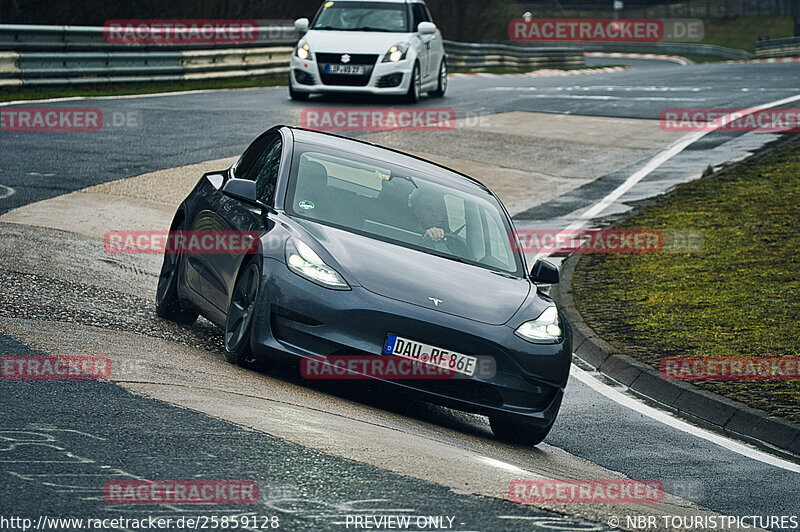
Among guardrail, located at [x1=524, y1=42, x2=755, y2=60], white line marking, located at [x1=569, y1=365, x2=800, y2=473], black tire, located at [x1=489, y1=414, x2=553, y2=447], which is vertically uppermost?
black tire, located at [x1=489, y1=414, x2=553, y2=447]

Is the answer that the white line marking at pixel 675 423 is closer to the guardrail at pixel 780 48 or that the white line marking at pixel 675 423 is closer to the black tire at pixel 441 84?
the black tire at pixel 441 84

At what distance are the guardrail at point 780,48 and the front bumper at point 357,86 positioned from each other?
47.9m

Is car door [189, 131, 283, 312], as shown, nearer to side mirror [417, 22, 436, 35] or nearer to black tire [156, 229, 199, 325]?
black tire [156, 229, 199, 325]

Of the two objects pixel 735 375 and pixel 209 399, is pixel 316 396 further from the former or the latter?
pixel 735 375

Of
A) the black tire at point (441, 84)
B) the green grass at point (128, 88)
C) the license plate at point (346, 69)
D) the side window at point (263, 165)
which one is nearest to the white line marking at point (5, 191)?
the side window at point (263, 165)

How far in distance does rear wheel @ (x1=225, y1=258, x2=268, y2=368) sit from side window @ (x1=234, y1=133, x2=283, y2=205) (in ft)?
2.50

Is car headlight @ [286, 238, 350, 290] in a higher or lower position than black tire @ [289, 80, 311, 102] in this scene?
higher

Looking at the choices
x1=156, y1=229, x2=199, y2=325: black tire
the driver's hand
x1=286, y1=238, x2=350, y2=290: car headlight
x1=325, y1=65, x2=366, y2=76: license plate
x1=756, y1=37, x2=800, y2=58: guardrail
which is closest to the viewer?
x1=286, y1=238, x2=350, y2=290: car headlight

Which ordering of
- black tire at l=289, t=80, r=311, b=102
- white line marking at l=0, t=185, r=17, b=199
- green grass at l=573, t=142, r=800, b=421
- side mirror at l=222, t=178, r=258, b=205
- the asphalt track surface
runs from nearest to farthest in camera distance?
the asphalt track surface
side mirror at l=222, t=178, r=258, b=205
green grass at l=573, t=142, r=800, b=421
white line marking at l=0, t=185, r=17, b=199
black tire at l=289, t=80, r=311, b=102

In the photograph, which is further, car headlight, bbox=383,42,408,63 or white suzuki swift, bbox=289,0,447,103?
car headlight, bbox=383,42,408,63

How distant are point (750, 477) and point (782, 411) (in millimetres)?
1336

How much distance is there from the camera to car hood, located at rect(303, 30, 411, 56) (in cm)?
2295

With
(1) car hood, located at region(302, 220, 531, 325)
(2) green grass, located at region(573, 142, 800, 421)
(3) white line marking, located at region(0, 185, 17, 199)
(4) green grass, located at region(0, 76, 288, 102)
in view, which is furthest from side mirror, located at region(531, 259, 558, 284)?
(4) green grass, located at region(0, 76, 288, 102)

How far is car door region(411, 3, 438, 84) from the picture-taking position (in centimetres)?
2411
